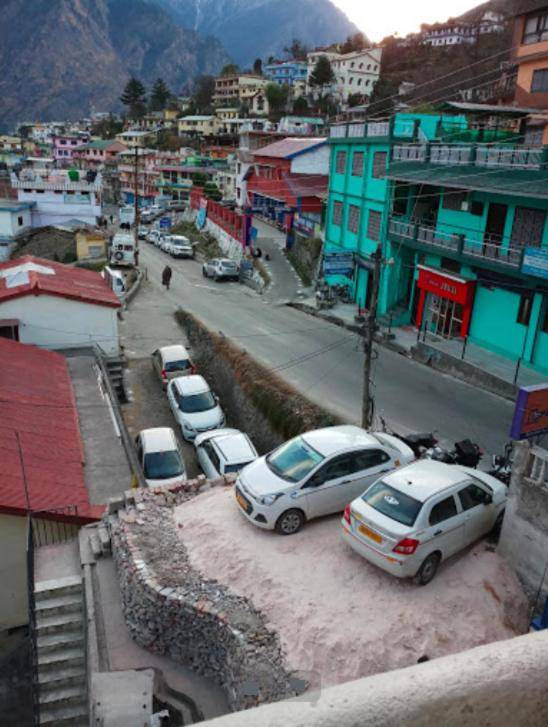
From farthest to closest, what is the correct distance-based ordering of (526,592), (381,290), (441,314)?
1. (381,290)
2. (441,314)
3. (526,592)

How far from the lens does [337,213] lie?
112 feet

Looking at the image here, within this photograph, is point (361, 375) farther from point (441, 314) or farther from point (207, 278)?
point (207, 278)

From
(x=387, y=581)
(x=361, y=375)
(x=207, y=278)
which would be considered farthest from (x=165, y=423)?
(x=207, y=278)

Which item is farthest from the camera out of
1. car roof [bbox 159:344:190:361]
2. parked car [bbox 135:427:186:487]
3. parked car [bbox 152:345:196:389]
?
car roof [bbox 159:344:190:361]

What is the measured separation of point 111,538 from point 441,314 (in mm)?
18968

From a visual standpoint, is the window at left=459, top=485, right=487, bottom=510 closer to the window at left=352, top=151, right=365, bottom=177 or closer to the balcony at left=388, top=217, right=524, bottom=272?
the balcony at left=388, top=217, right=524, bottom=272

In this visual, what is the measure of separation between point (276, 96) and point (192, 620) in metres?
114

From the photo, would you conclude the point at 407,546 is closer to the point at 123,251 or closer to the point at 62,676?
the point at 62,676

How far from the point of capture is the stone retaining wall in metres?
8.18

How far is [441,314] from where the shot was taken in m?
25.9

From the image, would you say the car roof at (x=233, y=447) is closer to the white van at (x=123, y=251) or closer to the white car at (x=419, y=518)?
the white car at (x=419, y=518)

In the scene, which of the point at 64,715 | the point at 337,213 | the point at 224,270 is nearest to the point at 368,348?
the point at 64,715

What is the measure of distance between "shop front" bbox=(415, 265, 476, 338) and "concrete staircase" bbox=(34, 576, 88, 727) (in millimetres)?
18727

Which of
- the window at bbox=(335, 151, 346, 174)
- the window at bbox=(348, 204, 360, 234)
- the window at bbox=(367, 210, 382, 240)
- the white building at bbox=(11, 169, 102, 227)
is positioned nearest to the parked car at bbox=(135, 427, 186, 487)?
the window at bbox=(367, 210, 382, 240)
